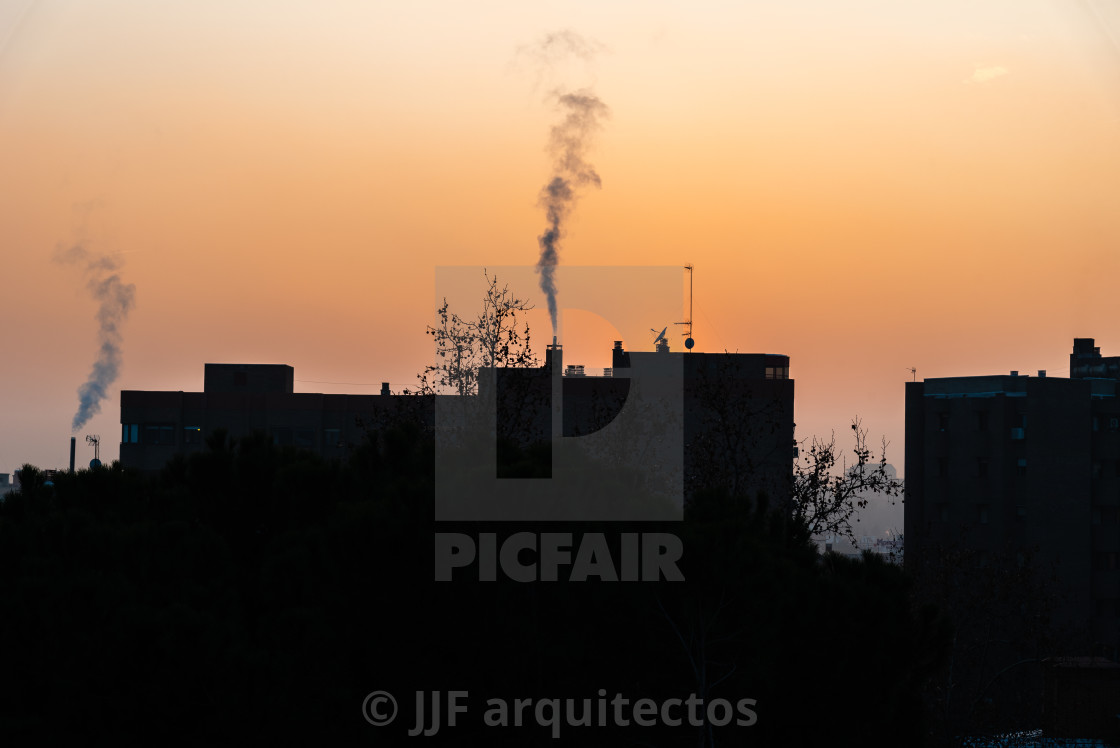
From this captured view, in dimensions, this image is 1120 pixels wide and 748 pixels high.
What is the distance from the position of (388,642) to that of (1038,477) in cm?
4911

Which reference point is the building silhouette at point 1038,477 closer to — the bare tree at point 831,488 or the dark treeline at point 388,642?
the bare tree at point 831,488

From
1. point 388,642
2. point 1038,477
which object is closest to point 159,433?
point 1038,477

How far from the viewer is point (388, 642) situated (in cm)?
1023

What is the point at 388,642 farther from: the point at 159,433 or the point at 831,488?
the point at 159,433

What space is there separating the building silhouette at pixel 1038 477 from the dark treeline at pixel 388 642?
4314 centimetres

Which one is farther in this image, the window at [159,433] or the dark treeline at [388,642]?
the window at [159,433]

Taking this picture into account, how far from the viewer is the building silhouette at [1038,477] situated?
171 ft

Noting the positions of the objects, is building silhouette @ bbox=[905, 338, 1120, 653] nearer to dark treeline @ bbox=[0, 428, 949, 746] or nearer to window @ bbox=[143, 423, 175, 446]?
window @ bbox=[143, 423, 175, 446]

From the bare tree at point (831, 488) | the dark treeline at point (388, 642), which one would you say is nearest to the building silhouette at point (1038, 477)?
the bare tree at point (831, 488)

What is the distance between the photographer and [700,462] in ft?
66.9

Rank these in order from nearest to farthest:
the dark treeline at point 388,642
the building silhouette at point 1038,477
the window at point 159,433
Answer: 1. the dark treeline at point 388,642
2. the building silhouette at point 1038,477
3. the window at point 159,433

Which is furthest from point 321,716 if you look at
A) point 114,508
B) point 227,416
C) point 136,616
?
point 227,416

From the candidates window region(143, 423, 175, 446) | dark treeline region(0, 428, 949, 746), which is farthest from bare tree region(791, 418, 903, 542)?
window region(143, 423, 175, 446)

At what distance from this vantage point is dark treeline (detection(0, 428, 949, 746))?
9859mm
